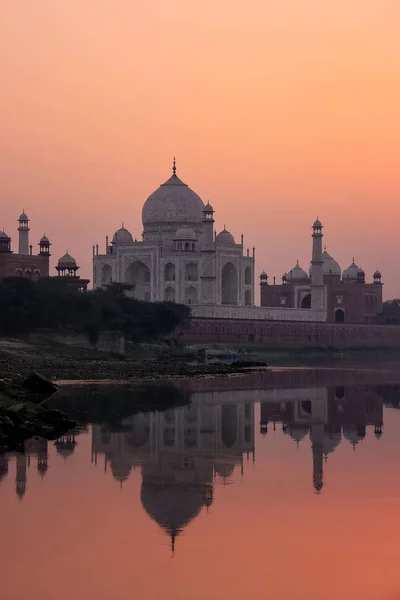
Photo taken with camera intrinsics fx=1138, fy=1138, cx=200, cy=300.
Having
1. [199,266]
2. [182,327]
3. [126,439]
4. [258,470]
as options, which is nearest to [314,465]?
[258,470]

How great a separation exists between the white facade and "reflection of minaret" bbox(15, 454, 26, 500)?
59559mm

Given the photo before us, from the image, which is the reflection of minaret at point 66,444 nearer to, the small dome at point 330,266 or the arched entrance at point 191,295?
the arched entrance at point 191,295

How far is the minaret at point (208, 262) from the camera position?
247 feet

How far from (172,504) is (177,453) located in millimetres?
4500

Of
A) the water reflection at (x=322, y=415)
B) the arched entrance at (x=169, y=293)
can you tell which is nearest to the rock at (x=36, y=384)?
the water reflection at (x=322, y=415)

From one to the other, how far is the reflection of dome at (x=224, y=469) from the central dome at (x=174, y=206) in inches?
2560

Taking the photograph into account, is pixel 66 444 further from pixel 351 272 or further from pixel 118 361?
pixel 351 272

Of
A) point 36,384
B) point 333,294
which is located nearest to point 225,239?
point 333,294

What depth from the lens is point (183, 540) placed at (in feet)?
35.2

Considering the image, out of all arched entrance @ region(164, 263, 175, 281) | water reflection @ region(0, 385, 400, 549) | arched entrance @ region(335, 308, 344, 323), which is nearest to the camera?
water reflection @ region(0, 385, 400, 549)

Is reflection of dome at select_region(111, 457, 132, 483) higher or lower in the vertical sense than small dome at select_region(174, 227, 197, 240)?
lower

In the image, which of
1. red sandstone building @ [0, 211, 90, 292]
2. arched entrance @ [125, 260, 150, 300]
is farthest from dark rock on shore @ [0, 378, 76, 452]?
arched entrance @ [125, 260, 150, 300]

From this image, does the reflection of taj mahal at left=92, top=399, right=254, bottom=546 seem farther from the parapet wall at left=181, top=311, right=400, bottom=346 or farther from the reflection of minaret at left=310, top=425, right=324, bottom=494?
the parapet wall at left=181, top=311, right=400, bottom=346

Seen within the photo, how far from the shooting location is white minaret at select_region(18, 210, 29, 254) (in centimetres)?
7504
